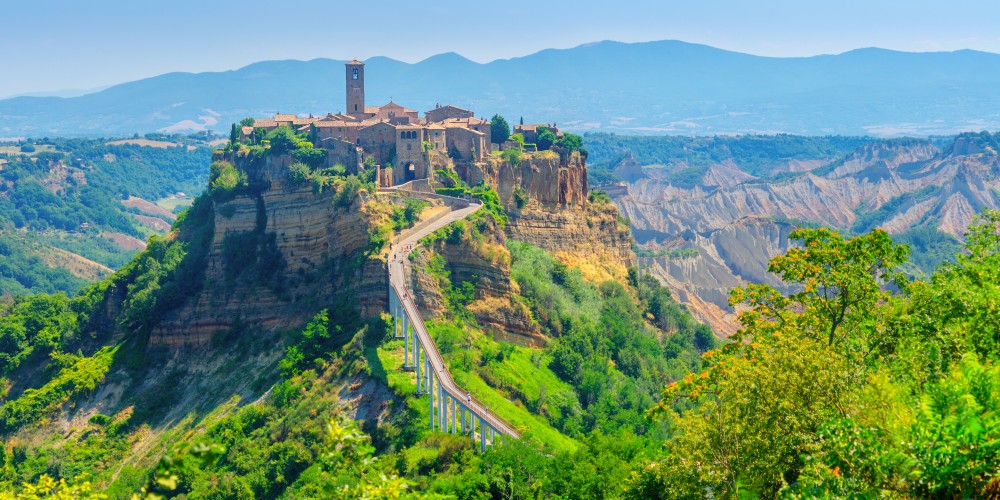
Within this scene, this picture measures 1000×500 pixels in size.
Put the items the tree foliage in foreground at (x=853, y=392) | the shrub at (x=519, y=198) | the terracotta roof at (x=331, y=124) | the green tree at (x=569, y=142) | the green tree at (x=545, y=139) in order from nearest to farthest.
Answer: the tree foliage in foreground at (x=853, y=392) → the terracotta roof at (x=331, y=124) → the shrub at (x=519, y=198) → the green tree at (x=545, y=139) → the green tree at (x=569, y=142)

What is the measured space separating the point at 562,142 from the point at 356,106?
16.4 m

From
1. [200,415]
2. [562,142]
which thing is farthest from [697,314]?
[200,415]

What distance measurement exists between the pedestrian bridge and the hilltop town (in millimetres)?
13562

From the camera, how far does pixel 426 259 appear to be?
2317 inches

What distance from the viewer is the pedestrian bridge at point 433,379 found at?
145 feet

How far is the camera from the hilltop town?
7069 centimetres

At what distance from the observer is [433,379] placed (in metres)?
46.2

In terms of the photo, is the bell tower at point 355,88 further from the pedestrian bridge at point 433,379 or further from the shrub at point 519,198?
the pedestrian bridge at point 433,379

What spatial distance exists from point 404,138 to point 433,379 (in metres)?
28.0

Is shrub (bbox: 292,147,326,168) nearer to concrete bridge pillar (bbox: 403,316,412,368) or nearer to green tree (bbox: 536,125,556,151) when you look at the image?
green tree (bbox: 536,125,556,151)

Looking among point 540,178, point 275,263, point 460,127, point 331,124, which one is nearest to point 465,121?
point 460,127

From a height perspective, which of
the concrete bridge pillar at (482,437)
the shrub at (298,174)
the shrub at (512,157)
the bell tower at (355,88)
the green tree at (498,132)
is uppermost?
the bell tower at (355,88)

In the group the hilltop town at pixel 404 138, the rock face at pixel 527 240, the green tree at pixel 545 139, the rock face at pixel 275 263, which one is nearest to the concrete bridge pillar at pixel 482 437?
the rock face at pixel 527 240

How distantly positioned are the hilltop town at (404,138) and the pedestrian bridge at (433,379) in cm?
1356
